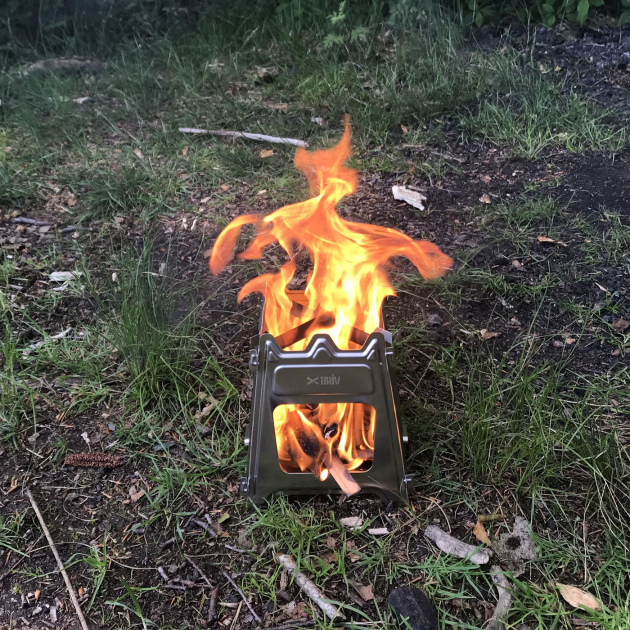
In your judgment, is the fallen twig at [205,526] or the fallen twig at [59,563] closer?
the fallen twig at [59,563]

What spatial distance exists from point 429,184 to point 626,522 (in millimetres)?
2529

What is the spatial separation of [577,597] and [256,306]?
1.91 metres

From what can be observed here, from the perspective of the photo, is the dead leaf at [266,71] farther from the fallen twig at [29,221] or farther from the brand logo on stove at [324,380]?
the brand logo on stove at [324,380]

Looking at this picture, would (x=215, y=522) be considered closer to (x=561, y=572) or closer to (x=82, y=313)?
(x=561, y=572)

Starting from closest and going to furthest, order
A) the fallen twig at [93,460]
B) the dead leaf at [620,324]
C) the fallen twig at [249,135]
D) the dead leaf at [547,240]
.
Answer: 1. the fallen twig at [93,460]
2. the dead leaf at [620,324]
3. the dead leaf at [547,240]
4. the fallen twig at [249,135]

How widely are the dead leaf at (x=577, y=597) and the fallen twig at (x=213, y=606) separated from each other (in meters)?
1.09

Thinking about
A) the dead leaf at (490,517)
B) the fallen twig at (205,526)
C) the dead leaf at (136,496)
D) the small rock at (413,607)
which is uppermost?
the dead leaf at (490,517)

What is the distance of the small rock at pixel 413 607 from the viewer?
5.69 feet

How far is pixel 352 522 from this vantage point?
80.0 inches

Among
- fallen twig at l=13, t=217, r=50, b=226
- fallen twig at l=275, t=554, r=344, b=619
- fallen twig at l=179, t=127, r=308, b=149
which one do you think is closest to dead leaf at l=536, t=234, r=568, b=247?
fallen twig at l=179, t=127, r=308, b=149

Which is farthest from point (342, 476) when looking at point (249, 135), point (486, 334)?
point (249, 135)

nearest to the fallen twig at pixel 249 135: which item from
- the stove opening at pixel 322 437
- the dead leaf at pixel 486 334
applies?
the dead leaf at pixel 486 334

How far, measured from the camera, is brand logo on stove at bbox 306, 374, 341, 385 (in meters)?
1.78

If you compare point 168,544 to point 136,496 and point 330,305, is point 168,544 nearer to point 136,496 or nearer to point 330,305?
point 136,496
